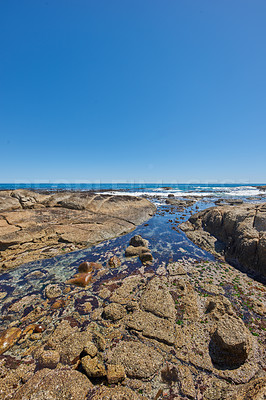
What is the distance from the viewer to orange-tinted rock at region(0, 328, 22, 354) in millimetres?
4785

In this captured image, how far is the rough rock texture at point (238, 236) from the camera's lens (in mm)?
9312

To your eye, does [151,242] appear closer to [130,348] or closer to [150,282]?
[150,282]

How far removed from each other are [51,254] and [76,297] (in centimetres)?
489

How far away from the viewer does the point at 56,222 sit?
1441 cm

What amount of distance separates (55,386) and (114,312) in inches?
104

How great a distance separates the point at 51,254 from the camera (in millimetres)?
10664

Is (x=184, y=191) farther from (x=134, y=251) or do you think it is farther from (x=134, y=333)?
(x=134, y=333)

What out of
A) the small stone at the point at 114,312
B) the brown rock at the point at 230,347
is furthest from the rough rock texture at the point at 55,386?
the brown rock at the point at 230,347

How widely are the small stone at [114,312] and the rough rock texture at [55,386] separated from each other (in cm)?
200

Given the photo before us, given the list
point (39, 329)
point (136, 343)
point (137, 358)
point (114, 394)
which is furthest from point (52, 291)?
point (114, 394)

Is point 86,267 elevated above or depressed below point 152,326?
above

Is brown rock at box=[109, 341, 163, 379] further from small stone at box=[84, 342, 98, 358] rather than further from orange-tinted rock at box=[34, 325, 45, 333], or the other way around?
orange-tinted rock at box=[34, 325, 45, 333]

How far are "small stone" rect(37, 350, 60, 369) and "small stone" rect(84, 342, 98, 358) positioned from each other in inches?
32.8

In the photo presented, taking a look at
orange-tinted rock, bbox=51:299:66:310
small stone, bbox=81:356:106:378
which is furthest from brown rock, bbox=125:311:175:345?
orange-tinted rock, bbox=51:299:66:310
